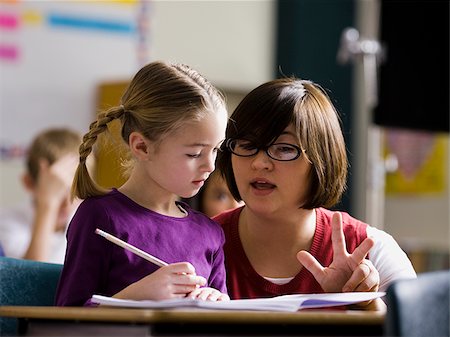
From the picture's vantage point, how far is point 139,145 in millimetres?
1584

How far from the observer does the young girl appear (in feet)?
4.75

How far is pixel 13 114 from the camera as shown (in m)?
4.55

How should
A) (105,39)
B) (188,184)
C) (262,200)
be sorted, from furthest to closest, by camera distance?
(105,39) → (262,200) → (188,184)

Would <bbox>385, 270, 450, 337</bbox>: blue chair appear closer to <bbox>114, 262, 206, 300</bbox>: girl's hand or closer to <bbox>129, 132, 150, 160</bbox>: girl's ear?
<bbox>114, 262, 206, 300</bbox>: girl's hand

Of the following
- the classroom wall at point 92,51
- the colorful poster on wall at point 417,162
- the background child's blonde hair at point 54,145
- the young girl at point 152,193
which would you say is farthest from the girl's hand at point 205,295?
the colorful poster on wall at point 417,162

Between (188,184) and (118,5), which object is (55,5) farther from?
(188,184)

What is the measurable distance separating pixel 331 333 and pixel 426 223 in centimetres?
447

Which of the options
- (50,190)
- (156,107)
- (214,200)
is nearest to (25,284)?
(156,107)

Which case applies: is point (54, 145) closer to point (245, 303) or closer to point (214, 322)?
point (245, 303)

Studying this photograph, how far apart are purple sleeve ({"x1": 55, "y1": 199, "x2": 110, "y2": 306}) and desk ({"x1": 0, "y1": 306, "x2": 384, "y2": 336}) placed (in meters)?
0.24

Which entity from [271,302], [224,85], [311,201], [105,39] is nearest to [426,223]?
[224,85]

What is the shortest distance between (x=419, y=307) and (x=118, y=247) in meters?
0.55

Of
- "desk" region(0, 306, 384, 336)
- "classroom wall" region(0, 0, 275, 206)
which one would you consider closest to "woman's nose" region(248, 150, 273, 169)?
"desk" region(0, 306, 384, 336)

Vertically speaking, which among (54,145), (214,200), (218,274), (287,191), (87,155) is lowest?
(214,200)
